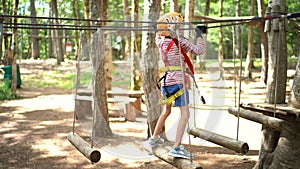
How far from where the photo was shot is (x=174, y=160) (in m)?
2.68

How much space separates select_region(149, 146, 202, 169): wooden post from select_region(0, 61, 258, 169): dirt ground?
206cm

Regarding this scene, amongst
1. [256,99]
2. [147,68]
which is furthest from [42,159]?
[256,99]

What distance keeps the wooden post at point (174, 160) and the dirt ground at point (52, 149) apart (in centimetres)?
206

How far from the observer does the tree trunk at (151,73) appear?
5.09 meters

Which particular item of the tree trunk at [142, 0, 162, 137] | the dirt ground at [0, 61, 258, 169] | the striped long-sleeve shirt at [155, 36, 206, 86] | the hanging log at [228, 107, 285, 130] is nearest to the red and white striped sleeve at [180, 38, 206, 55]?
the striped long-sleeve shirt at [155, 36, 206, 86]

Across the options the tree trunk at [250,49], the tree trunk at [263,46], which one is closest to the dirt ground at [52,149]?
the tree trunk at [263,46]

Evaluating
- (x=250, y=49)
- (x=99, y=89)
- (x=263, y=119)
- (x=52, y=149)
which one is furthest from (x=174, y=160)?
(x=250, y=49)

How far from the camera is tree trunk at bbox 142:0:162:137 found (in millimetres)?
5090

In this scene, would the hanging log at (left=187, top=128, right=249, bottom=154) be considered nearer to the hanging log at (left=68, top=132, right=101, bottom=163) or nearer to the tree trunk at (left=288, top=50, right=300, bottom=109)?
the tree trunk at (left=288, top=50, right=300, bottom=109)

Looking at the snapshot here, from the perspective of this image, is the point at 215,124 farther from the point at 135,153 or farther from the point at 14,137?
the point at 14,137

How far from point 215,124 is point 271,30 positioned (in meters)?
3.75

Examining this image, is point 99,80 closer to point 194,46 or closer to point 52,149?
point 52,149

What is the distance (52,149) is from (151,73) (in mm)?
2178

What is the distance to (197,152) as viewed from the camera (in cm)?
555
